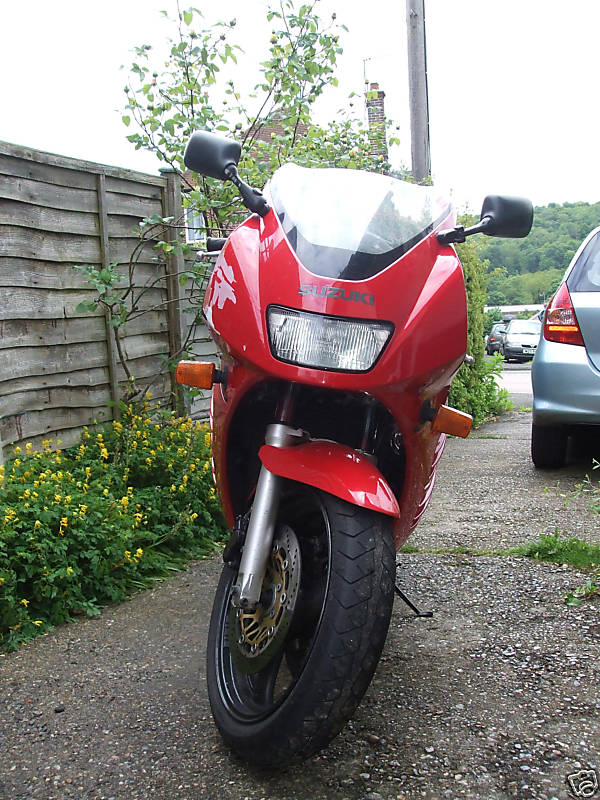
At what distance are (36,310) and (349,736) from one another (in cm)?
288

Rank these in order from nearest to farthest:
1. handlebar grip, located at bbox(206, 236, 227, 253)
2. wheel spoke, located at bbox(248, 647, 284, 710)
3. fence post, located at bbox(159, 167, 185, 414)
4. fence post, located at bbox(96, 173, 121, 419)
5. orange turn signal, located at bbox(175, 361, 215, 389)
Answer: wheel spoke, located at bbox(248, 647, 284, 710) < orange turn signal, located at bbox(175, 361, 215, 389) < handlebar grip, located at bbox(206, 236, 227, 253) < fence post, located at bbox(96, 173, 121, 419) < fence post, located at bbox(159, 167, 185, 414)

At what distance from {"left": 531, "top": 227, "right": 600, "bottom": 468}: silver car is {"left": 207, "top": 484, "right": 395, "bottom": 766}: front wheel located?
128 inches

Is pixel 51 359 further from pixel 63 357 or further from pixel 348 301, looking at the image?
pixel 348 301

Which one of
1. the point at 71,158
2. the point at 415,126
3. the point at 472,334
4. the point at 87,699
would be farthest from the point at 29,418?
the point at 415,126

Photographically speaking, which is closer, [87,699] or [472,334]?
[87,699]

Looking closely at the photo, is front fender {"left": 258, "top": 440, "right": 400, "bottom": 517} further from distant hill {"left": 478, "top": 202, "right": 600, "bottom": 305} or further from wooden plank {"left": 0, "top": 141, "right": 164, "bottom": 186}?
distant hill {"left": 478, "top": 202, "right": 600, "bottom": 305}

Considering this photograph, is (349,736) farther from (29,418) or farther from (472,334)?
(472,334)

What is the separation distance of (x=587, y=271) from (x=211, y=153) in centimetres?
346

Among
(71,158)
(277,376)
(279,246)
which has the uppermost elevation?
(71,158)

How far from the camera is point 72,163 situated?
4.68 meters

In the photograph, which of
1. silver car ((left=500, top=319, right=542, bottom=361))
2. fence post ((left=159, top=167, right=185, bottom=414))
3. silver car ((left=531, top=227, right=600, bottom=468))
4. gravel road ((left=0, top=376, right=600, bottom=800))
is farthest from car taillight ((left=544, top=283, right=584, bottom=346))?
silver car ((left=500, top=319, right=542, bottom=361))

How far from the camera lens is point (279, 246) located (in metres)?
2.19

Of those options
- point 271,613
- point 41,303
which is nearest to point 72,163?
point 41,303

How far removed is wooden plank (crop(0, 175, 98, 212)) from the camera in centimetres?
419
